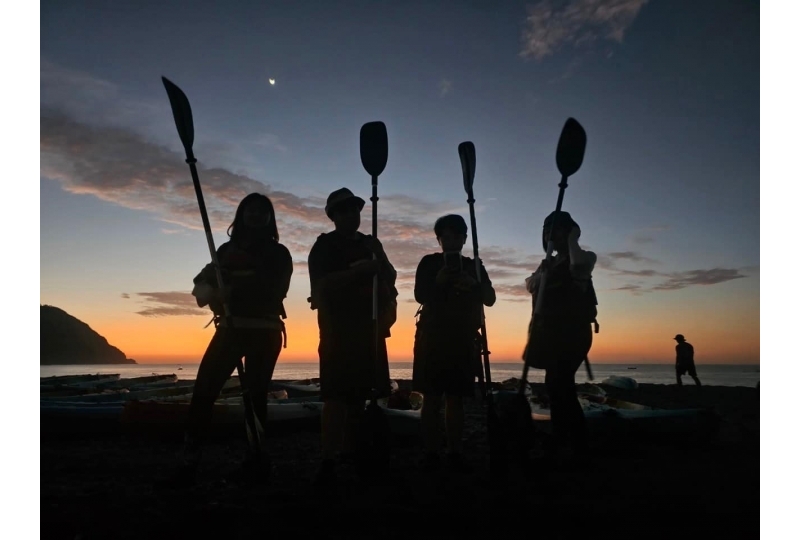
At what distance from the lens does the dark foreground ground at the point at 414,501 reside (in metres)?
2.18

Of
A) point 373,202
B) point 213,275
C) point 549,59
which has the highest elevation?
point 549,59

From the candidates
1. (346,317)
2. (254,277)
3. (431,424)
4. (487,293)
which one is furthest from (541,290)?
(254,277)

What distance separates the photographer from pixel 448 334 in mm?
3719

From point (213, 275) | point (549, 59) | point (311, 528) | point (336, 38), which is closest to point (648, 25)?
point (549, 59)

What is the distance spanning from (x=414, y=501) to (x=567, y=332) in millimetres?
1661

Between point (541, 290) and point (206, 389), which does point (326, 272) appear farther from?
point (541, 290)

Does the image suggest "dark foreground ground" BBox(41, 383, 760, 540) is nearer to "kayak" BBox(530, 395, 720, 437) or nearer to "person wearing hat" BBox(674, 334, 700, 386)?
"kayak" BBox(530, 395, 720, 437)

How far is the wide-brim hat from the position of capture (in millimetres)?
3448

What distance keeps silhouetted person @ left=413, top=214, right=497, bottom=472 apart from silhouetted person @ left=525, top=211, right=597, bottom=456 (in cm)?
45

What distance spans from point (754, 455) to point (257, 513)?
412 cm

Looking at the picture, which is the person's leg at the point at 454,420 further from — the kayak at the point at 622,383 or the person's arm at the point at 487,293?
the kayak at the point at 622,383
